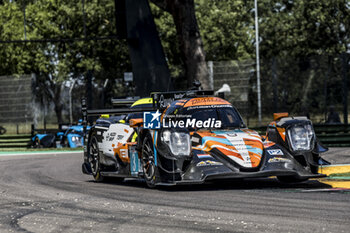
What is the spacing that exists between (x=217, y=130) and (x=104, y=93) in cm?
1652

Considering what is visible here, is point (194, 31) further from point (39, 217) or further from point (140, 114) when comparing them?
point (39, 217)

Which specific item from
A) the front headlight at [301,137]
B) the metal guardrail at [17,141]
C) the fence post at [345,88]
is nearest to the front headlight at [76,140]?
the metal guardrail at [17,141]

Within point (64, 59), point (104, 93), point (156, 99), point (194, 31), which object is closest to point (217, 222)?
point (156, 99)

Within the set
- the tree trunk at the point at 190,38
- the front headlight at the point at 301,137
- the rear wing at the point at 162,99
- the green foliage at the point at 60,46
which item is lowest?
the front headlight at the point at 301,137

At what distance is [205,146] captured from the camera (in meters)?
10.5

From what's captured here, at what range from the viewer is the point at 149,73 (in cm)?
2602

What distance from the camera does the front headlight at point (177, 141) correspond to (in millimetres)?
10359

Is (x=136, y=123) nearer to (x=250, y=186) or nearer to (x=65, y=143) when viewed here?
(x=250, y=186)

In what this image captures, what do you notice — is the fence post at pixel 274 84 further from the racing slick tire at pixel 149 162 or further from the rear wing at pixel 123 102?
the racing slick tire at pixel 149 162

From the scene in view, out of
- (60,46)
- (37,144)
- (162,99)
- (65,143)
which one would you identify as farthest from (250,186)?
(60,46)

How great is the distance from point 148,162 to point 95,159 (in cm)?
298

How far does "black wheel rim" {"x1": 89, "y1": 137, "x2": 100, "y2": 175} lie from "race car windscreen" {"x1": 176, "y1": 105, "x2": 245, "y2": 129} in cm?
259

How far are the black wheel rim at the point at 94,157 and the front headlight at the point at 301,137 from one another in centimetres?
406

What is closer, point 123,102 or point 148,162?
point 148,162
